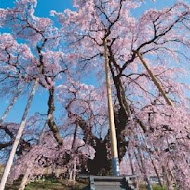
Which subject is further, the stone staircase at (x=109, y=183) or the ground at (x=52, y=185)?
the ground at (x=52, y=185)

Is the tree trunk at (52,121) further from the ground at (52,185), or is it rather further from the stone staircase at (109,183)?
the stone staircase at (109,183)

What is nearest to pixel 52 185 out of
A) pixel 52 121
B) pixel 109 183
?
pixel 52 121

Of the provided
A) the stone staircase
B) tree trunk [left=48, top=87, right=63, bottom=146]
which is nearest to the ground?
tree trunk [left=48, top=87, right=63, bottom=146]

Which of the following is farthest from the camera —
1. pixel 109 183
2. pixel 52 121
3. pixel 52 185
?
pixel 52 185

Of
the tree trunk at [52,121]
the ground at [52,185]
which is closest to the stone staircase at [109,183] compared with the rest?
the tree trunk at [52,121]

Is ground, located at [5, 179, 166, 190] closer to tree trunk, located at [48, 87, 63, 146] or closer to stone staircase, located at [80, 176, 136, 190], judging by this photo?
tree trunk, located at [48, 87, 63, 146]

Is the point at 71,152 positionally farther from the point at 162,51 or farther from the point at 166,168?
the point at 162,51

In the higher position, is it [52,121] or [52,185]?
[52,121]

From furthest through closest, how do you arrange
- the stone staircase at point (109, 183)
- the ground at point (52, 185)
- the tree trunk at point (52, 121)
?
the ground at point (52, 185) < the tree trunk at point (52, 121) < the stone staircase at point (109, 183)

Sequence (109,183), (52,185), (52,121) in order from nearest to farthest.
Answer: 1. (109,183)
2. (52,121)
3. (52,185)

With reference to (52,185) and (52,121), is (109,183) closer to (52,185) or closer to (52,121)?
(52,121)

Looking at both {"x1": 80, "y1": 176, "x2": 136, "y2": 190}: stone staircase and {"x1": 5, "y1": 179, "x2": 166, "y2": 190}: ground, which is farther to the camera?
{"x1": 5, "y1": 179, "x2": 166, "y2": 190}: ground

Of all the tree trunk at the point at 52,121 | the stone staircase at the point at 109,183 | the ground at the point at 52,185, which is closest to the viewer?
the stone staircase at the point at 109,183

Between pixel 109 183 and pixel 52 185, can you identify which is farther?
pixel 52 185
